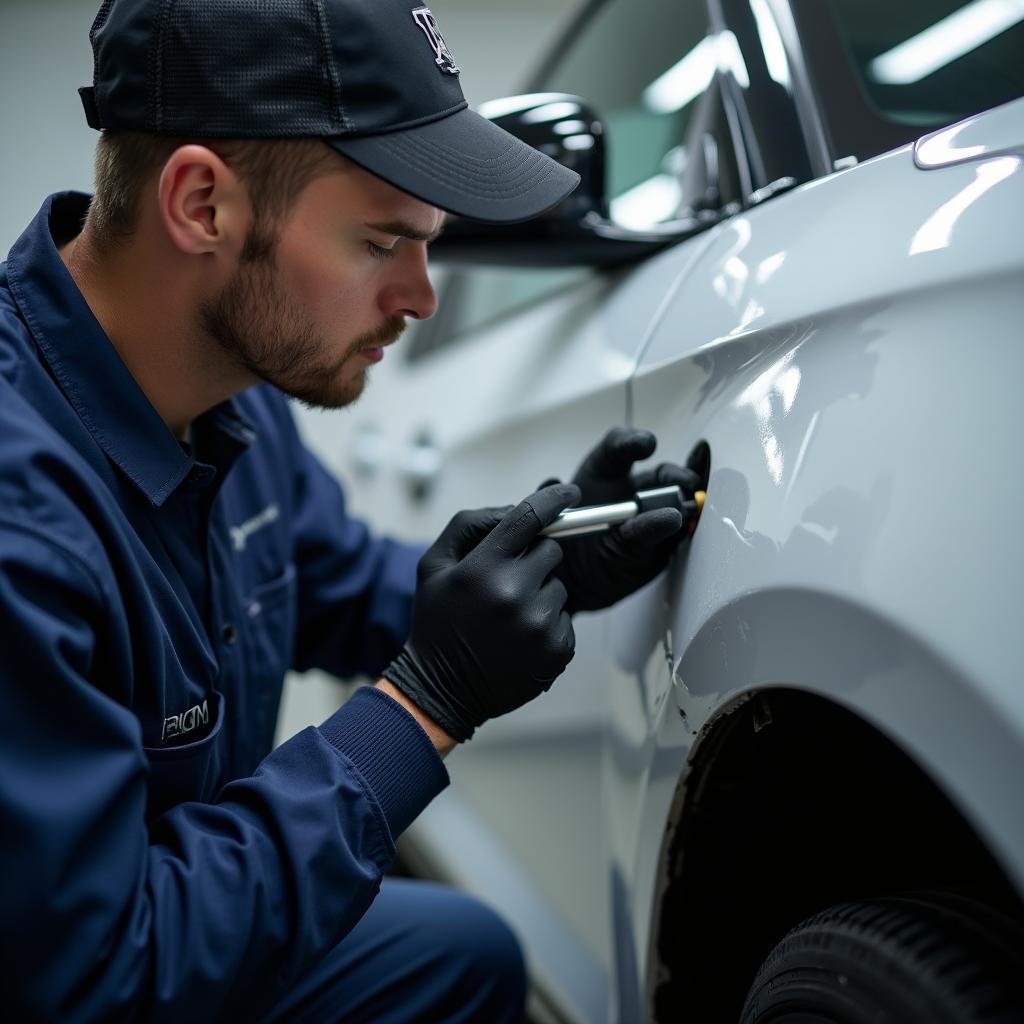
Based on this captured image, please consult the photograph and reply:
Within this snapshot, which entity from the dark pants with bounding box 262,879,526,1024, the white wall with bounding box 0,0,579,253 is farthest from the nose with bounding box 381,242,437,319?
the white wall with bounding box 0,0,579,253

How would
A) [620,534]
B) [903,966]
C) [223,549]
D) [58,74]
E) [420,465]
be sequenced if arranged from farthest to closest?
[58,74] < [420,465] < [223,549] < [620,534] < [903,966]

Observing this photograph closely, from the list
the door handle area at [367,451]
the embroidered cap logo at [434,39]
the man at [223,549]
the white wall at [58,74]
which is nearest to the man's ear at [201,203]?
the man at [223,549]

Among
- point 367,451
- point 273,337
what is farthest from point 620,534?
point 367,451

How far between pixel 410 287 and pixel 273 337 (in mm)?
137

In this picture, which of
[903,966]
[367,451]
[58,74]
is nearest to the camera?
[903,966]

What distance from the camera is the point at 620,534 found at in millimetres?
854

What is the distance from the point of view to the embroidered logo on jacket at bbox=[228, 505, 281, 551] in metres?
1.15

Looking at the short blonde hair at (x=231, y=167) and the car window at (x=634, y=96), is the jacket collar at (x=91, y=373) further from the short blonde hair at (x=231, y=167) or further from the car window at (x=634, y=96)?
the car window at (x=634, y=96)

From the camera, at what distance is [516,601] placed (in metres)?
0.88

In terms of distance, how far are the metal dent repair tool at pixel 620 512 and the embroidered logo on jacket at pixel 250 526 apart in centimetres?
40

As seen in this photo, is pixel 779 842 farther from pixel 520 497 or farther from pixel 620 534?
pixel 520 497

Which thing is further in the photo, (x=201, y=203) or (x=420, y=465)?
(x=420, y=465)

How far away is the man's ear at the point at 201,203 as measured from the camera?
0.88 m

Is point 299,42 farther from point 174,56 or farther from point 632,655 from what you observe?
point 632,655
